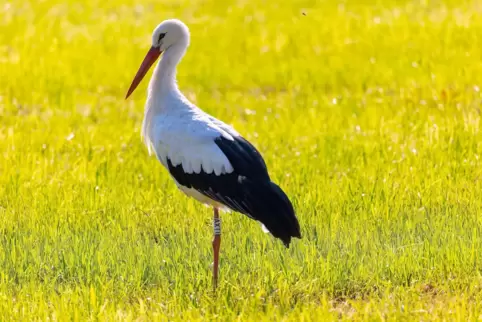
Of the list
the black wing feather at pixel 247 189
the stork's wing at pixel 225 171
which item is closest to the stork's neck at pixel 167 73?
the stork's wing at pixel 225 171

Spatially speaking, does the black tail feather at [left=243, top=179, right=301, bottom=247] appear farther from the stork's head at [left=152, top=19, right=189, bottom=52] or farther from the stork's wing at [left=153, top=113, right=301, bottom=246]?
the stork's head at [left=152, top=19, right=189, bottom=52]

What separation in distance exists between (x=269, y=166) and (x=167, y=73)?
1.97 meters

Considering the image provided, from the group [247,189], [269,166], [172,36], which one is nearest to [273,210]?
[247,189]

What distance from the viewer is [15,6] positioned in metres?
16.6

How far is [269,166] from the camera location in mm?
8930

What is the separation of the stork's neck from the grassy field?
2.97ft

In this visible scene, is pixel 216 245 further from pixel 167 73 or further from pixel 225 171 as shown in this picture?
pixel 167 73

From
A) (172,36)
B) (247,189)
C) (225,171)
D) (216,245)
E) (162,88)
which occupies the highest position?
(172,36)

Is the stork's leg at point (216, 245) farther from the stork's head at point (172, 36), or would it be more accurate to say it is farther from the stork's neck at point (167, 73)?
the stork's head at point (172, 36)

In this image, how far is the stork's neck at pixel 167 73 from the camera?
23.2 ft

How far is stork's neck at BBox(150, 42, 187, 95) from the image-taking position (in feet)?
23.2

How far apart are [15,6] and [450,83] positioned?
293 inches

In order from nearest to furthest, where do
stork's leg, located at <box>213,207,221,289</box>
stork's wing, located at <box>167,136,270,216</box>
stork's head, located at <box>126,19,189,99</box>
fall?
stork's leg, located at <box>213,207,221,289</box> < stork's wing, located at <box>167,136,270,216</box> < stork's head, located at <box>126,19,189,99</box>

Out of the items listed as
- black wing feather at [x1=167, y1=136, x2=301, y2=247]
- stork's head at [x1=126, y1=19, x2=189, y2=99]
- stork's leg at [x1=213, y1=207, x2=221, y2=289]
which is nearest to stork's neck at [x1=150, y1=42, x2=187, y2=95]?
stork's head at [x1=126, y1=19, x2=189, y2=99]
